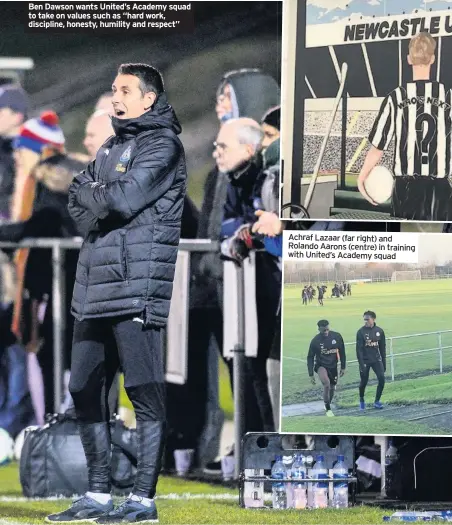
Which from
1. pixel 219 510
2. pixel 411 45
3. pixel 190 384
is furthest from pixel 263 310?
pixel 411 45

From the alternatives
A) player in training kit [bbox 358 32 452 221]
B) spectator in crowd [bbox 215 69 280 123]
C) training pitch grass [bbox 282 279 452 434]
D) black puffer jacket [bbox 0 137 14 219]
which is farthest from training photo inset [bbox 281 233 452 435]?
black puffer jacket [bbox 0 137 14 219]

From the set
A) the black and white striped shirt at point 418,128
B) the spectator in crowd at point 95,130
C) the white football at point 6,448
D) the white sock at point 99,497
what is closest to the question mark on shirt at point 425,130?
the black and white striped shirt at point 418,128

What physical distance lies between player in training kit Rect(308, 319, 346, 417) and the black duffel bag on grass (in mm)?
1167

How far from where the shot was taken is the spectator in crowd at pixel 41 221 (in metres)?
6.84

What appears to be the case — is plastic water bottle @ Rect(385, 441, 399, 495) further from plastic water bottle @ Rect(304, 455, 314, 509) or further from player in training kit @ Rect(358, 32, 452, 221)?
player in training kit @ Rect(358, 32, 452, 221)

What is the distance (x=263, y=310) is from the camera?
6828 millimetres

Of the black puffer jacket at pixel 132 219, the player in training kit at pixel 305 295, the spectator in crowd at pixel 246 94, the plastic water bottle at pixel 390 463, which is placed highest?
the spectator in crowd at pixel 246 94

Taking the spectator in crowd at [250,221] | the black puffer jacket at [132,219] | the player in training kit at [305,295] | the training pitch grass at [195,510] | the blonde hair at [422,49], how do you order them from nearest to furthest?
the black puffer jacket at [132,219], the training pitch grass at [195,510], the blonde hair at [422,49], the player in training kit at [305,295], the spectator in crowd at [250,221]

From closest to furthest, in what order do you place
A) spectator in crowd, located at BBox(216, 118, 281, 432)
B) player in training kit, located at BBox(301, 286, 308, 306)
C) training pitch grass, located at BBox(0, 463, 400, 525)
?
training pitch grass, located at BBox(0, 463, 400, 525), player in training kit, located at BBox(301, 286, 308, 306), spectator in crowd, located at BBox(216, 118, 281, 432)

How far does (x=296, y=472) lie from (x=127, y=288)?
1.50 meters

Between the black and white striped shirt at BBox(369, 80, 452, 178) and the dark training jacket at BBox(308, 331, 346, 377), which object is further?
the dark training jacket at BBox(308, 331, 346, 377)

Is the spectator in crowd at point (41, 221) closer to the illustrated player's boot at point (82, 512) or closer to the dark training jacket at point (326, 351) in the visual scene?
the illustrated player's boot at point (82, 512)

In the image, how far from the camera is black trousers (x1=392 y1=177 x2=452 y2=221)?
6648 mm

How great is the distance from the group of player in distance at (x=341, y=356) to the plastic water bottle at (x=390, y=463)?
31 cm
